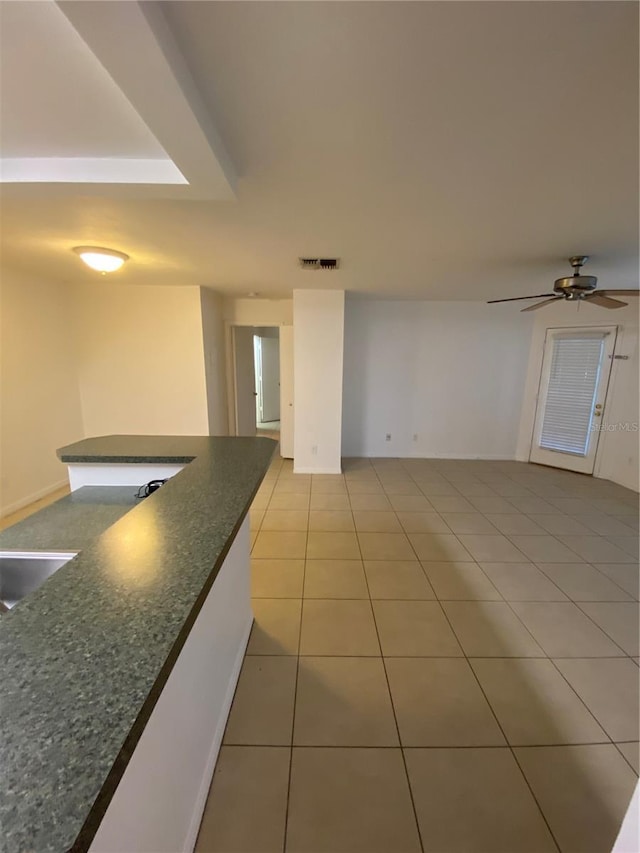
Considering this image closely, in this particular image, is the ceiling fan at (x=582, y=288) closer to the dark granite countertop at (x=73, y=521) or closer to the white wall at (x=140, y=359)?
the dark granite countertop at (x=73, y=521)

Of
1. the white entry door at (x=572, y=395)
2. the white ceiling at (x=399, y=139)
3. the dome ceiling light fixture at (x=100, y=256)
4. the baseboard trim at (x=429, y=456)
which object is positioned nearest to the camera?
the white ceiling at (x=399, y=139)

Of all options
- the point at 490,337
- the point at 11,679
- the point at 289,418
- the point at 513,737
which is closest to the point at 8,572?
the point at 11,679

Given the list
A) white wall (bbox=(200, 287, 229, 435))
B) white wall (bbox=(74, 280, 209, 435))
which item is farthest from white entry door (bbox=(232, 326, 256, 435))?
white wall (bbox=(74, 280, 209, 435))

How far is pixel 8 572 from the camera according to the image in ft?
4.36

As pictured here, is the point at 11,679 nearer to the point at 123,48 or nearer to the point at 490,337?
the point at 123,48

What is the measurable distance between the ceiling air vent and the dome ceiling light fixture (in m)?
1.46

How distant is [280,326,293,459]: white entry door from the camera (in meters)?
4.87

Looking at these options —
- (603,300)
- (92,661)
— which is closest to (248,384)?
(603,300)

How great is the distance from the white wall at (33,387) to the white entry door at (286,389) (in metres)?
2.61

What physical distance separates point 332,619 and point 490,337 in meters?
4.58

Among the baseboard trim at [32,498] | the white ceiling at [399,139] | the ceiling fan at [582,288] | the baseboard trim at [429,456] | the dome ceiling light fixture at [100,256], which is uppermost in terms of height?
the white ceiling at [399,139]

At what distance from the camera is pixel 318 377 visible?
439cm

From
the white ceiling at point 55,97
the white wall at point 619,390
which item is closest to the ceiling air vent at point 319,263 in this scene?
the white ceiling at point 55,97

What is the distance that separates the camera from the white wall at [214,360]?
4480 millimetres
